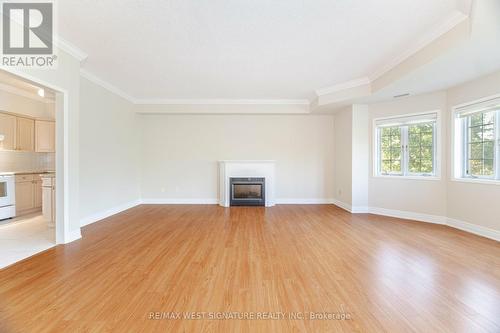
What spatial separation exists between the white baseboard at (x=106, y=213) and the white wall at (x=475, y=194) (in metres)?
6.79

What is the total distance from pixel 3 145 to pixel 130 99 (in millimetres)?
2635

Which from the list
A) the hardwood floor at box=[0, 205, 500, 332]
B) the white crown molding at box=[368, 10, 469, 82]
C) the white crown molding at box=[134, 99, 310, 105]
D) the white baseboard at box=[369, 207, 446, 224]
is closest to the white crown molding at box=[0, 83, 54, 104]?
the white crown molding at box=[134, 99, 310, 105]

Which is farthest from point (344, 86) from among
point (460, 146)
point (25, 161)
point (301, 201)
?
point (25, 161)

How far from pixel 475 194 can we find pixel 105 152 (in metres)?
6.89

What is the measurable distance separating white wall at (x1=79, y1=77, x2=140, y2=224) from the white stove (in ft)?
5.77

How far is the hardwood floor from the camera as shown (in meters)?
1.63

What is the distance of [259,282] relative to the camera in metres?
2.15

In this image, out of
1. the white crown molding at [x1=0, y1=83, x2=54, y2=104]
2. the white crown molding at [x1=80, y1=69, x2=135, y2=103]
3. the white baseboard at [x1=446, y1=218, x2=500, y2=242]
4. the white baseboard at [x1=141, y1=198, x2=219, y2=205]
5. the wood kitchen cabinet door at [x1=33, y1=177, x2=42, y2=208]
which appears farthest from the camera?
the white baseboard at [x1=141, y1=198, x2=219, y2=205]

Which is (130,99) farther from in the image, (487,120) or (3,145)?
(487,120)

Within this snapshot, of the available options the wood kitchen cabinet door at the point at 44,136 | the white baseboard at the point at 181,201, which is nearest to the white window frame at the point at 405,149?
the white baseboard at the point at 181,201

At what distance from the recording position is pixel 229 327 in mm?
Answer: 1570

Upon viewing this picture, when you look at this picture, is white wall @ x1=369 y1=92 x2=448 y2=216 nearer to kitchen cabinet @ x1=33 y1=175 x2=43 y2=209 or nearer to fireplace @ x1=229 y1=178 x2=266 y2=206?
fireplace @ x1=229 y1=178 x2=266 y2=206

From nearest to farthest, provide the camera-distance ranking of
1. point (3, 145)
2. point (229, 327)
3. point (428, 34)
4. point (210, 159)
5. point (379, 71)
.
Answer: point (229, 327)
point (428, 34)
point (379, 71)
point (3, 145)
point (210, 159)

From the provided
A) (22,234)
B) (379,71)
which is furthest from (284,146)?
(22,234)
